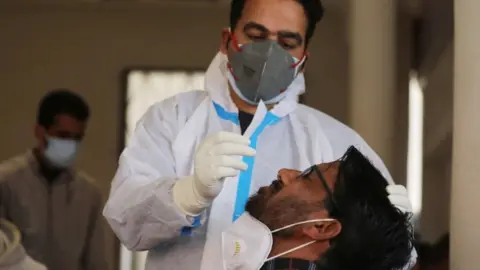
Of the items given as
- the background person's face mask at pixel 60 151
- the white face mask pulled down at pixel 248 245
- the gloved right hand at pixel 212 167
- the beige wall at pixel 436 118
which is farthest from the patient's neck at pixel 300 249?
the beige wall at pixel 436 118

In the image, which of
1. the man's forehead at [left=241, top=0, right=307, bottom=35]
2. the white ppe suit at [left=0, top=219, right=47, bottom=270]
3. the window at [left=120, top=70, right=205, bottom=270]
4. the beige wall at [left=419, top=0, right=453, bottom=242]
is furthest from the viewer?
the window at [left=120, top=70, right=205, bottom=270]

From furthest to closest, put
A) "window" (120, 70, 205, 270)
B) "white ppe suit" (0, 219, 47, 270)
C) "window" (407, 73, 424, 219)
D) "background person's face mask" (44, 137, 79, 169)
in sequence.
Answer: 1. "window" (120, 70, 205, 270)
2. "window" (407, 73, 424, 219)
3. "background person's face mask" (44, 137, 79, 169)
4. "white ppe suit" (0, 219, 47, 270)

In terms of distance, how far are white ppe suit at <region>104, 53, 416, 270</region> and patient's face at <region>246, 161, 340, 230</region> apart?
126mm

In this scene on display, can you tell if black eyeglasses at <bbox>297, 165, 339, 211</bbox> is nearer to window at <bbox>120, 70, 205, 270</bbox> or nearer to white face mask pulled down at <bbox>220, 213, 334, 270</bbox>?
white face mask pulled down at <bbox>220, 213, 334, 270</bbox>

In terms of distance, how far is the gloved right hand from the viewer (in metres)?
1.17

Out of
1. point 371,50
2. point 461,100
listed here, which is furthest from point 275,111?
point 371,50

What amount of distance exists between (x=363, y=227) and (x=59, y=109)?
1.68 metres

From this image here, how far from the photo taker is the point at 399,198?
4.08ft

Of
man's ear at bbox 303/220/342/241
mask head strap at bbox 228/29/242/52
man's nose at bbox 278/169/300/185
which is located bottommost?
man's ear at bbox 303/220/342/241

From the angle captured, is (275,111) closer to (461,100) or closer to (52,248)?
(461,100)

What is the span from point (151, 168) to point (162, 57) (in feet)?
8.66

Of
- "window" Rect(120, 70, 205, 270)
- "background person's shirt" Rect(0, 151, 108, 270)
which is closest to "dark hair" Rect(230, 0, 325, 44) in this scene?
"background person's shirt" Rect(0, 151, 108, 270)

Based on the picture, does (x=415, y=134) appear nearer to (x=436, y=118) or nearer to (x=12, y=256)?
(x=436, y=118)

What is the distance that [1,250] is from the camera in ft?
6.13
